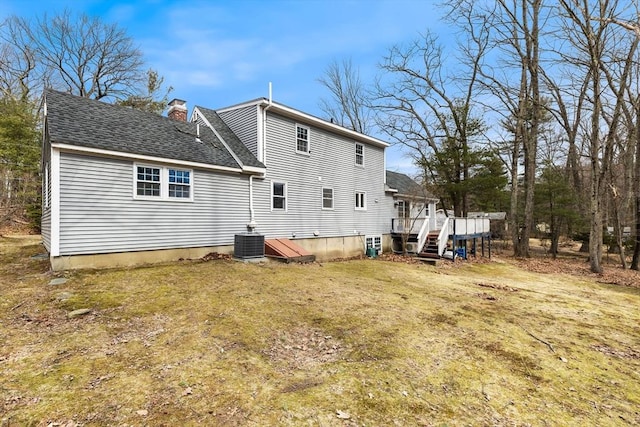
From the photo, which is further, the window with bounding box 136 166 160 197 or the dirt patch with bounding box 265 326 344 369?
the window with bounding box 136 166 160 197

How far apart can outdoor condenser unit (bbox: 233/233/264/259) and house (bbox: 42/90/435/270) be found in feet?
2.85

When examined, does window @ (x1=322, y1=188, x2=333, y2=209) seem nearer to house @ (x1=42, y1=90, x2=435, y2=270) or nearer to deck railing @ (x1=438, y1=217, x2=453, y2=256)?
house @ (x1=42, y1=90, x2=435, y2=270)

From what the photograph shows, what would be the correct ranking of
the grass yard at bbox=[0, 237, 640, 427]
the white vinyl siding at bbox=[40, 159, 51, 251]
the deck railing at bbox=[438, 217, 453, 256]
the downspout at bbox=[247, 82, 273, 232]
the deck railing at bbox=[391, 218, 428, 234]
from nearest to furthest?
the grass yard at bbox=[0, 237, 640, 427] → the white vinyl siding at bbox=[40, 159, 51, 251] → the downspout at bbox=[247, 82, 273, 232] → the deck railing at bbox=[438, 217, 453, 256] → the deck railing at bbox=[391, 218, 428, 234]

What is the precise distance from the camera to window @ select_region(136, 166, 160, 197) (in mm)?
9727

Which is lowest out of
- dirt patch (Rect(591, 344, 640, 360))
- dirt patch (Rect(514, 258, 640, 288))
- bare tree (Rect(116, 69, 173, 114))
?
dirt patch (Rect(514, 258, 640, 288))

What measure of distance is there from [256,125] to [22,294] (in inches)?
359

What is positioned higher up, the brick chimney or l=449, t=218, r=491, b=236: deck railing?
the brick chimney

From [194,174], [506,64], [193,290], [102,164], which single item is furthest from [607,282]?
[102,164]

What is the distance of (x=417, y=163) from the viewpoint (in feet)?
77.5

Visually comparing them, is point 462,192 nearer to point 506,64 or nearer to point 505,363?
point 506,64

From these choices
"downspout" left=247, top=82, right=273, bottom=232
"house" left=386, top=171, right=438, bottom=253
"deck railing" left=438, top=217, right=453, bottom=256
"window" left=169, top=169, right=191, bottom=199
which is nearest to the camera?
"window" left=169, top=169, right=191, bottom=199

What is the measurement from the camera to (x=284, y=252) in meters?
12.0

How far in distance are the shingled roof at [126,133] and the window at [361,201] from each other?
667 centimetres

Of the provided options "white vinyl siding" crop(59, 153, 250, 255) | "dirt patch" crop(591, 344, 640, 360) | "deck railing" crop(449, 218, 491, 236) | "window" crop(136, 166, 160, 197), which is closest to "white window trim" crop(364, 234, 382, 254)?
"deck railing" crop(449, 218, 491, 236)
